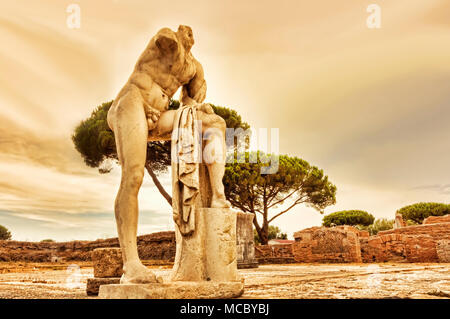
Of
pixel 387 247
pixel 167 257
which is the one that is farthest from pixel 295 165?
pixel 167 257

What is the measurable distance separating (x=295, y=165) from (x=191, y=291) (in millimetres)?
19899

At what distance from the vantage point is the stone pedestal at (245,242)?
10.4 meters

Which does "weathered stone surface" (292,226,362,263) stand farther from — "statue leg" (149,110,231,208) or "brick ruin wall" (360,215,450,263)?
"statue leg" (149,110,231,208)

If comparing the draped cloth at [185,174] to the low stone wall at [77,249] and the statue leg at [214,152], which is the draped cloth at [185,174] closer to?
the statue leg at [214,152]

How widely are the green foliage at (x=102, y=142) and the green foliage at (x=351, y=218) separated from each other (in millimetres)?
26437

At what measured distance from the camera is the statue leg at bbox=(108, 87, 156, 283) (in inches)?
101

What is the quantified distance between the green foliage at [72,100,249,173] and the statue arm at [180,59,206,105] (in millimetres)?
12763

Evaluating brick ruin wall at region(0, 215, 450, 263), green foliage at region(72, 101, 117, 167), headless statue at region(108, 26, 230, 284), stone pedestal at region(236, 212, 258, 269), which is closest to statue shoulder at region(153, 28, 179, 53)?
headless statue at region(108, 26, 230, 284)

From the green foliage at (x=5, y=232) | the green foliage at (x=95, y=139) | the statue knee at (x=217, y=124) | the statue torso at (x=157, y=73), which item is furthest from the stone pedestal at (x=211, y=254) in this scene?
the green foliage at (x=5, y=232)

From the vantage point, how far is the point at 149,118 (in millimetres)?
2912
